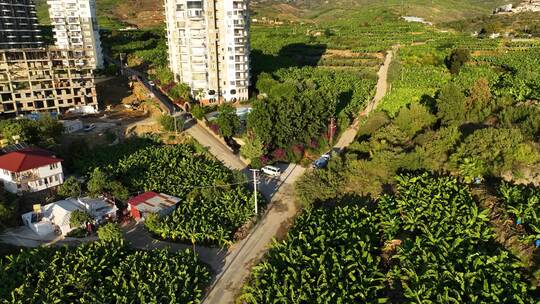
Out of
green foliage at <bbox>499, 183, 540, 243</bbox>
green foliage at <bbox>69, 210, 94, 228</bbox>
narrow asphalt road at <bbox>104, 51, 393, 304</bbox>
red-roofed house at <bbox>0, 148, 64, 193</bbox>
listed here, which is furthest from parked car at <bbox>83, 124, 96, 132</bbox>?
green foliage at <bbox>499, 183, 540, 243</bbox>

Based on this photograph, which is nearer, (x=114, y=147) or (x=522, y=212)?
(x=522, y=212)

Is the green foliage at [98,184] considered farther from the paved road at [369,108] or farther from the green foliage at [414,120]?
the green foliage at [414,120]

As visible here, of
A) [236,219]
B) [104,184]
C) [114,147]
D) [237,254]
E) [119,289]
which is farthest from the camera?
[114,147]

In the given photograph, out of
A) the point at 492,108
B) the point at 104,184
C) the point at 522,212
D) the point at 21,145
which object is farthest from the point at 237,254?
the point at 492,108

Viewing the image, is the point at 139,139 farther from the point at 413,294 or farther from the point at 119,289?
the point at 413,294

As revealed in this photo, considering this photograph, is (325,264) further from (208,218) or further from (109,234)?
(109,234)

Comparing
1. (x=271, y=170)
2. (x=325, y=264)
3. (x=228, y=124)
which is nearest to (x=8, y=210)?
(x=228, y=124)

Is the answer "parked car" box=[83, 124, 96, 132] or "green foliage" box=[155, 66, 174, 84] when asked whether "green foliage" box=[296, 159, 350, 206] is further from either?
"green foliage" box=[155, 66, 174, 84]
